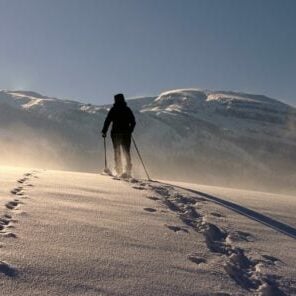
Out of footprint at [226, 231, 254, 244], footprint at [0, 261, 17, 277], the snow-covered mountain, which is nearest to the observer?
footprint at [0, 261, 17, 277]

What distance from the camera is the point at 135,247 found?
4949 mm

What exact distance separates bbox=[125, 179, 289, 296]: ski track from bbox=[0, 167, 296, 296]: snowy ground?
11mm

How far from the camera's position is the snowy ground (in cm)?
388

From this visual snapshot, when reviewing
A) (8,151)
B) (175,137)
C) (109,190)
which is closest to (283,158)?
Result: (175,137)

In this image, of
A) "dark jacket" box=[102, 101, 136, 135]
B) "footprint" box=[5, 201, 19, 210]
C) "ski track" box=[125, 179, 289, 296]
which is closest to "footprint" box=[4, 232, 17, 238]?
"footprint" box=[5, 201, 19, 210]

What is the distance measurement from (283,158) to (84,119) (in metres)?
47.2

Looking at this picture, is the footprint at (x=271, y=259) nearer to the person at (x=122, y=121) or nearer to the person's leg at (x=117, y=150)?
the person at (x=122, y=121)

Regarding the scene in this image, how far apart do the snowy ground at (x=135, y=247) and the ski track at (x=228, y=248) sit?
0.04 feet

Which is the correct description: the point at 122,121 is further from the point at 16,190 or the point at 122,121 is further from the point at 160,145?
the point at 160,145

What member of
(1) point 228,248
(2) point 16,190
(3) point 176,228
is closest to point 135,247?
(1) point 228,248

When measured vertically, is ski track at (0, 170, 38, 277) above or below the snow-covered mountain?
below

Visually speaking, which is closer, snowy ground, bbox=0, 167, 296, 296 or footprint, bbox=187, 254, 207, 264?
snowy ground, bbox=0, 167, 296, 296

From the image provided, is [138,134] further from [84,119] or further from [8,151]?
[8,151]

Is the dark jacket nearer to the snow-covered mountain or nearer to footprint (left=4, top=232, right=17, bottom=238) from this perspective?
footprint (left=4, top=232, right=17, bottom=238)
